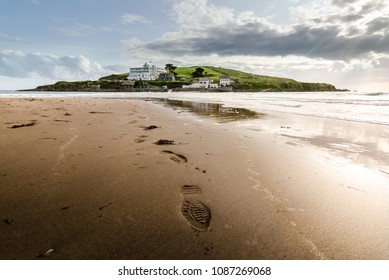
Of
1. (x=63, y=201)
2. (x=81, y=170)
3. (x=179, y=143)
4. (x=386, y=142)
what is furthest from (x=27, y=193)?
(x=386, y=142)

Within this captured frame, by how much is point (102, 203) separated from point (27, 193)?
109cm

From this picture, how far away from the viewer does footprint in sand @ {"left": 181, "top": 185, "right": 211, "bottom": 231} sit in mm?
2745

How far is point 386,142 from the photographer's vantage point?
7281mm

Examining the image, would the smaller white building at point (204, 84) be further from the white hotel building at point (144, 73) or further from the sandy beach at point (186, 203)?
the sandy beach at point (186, 203)

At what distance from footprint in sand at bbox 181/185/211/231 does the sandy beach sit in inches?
0.5

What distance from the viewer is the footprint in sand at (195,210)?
2.74 m

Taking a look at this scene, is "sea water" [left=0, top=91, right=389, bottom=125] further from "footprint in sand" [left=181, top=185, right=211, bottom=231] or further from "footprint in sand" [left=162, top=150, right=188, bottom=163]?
"footprint in sand" [left=181, top=185, right=211, bottom=231]

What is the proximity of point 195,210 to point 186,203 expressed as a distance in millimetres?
220

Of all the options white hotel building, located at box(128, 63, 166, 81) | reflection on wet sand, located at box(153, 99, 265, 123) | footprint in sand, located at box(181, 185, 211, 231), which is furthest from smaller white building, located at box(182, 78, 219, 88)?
footprint in sand, located at box(181, 185, 211, 231)

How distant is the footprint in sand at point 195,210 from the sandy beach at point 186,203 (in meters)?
0.01

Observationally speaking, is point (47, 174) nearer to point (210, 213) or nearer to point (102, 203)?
point (102, 203)

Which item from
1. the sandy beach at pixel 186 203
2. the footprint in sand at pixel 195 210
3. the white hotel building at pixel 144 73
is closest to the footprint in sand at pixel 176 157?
the sandy beach at pixel 186 203

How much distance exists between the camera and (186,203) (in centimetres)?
322
